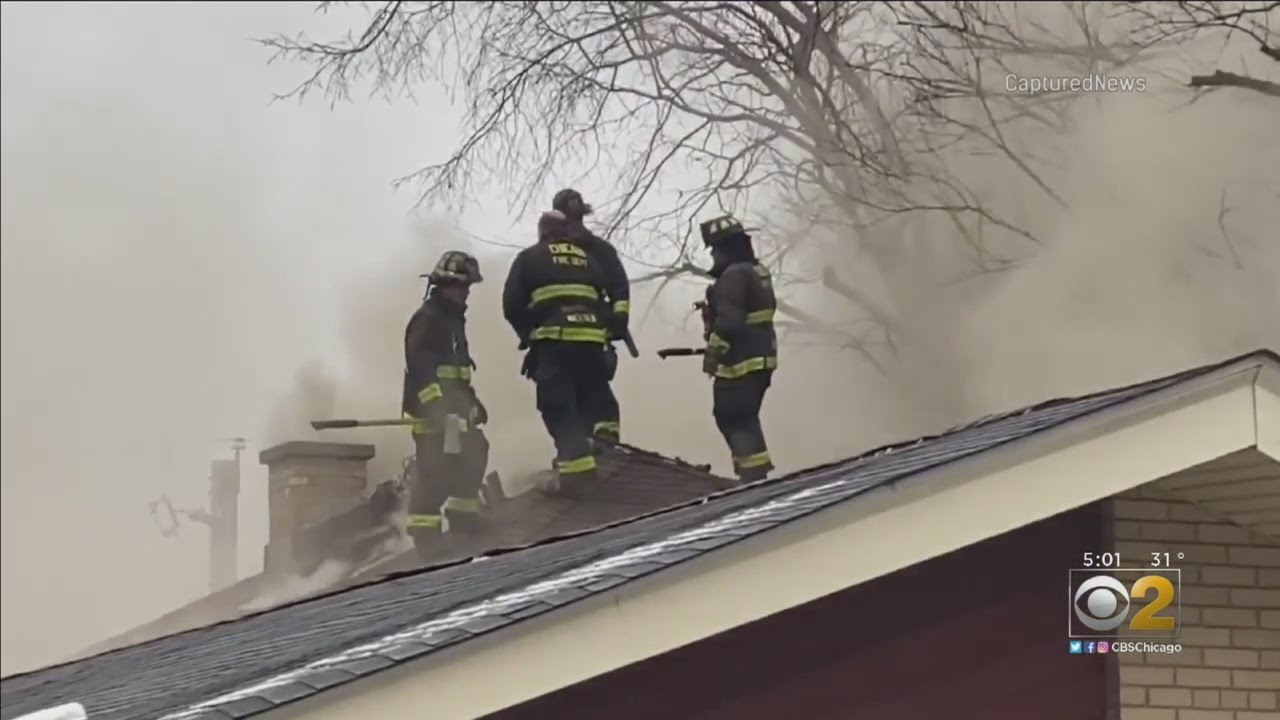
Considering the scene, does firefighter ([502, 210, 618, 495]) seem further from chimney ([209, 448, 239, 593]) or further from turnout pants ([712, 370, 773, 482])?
chimney ([209, 448, 239, 593])

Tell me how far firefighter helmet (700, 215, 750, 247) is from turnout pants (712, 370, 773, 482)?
1.91 feet

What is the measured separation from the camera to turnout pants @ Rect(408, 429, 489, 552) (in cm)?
559

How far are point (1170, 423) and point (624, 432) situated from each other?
607cm

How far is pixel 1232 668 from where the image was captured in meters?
2.55

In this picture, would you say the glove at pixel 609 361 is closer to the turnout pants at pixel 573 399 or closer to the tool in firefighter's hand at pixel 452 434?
the turnout pants at pixel 573 399

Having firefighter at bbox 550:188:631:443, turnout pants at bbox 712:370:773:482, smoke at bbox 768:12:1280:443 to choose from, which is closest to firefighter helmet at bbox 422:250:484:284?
firefighter at bbox 550:188:631:443

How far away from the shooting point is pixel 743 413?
18.0 feet

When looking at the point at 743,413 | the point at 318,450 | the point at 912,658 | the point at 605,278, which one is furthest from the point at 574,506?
the point at 912,658

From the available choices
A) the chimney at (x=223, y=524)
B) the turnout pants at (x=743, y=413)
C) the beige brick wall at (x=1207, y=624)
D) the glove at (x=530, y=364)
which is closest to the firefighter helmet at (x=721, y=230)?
the turnout pants at (x=743, y=413)

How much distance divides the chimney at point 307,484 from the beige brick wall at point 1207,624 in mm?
5527

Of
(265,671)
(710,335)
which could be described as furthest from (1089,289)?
(265,671)

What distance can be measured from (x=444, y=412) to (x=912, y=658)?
342 centimetres

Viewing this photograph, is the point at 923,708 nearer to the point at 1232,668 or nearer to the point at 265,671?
the point at 1232,668

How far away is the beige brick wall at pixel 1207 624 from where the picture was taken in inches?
99.4
